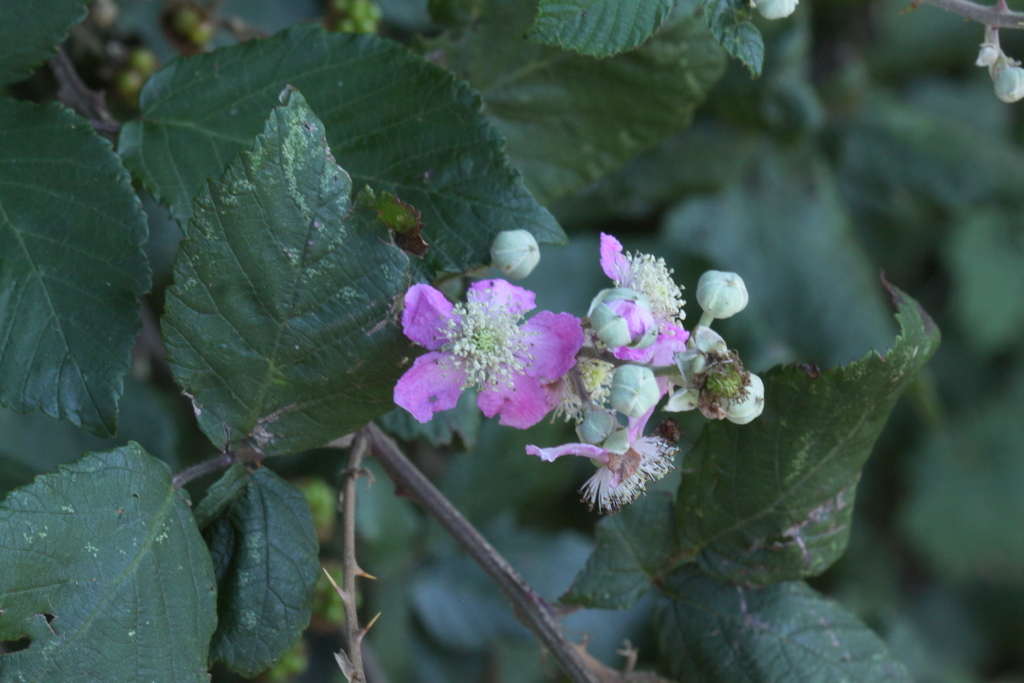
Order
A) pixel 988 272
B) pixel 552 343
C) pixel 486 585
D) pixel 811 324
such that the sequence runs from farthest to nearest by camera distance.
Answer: pixel 988 272
pixel 811 324
pixel 486 585
pixel 552 343

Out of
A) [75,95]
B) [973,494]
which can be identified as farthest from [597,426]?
[973,494]

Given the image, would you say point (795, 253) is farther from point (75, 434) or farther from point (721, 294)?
point (75, 434)

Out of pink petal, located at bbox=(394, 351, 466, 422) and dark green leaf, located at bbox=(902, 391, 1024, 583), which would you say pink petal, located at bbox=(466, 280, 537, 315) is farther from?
dark green leaf, located at bbox=(902, 391, 1024, 583)

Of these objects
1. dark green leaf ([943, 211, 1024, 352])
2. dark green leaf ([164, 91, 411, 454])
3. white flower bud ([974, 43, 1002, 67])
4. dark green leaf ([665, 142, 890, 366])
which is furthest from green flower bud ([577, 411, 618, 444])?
dark green leaf ([943, 211, 1024, 352])

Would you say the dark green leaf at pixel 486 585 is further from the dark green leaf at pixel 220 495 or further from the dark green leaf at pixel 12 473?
the dark green leaf at pixel 220 495

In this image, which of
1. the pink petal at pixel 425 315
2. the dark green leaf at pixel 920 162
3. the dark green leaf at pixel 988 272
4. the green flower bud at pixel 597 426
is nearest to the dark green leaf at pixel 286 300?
the pink petal at pixel 425 315

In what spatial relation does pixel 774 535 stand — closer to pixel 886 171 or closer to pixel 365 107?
pixel 365 107
